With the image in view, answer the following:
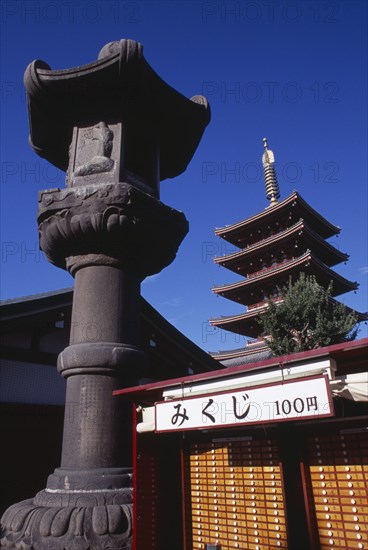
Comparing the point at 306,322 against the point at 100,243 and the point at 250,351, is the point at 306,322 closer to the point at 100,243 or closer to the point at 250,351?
the point at 250,351

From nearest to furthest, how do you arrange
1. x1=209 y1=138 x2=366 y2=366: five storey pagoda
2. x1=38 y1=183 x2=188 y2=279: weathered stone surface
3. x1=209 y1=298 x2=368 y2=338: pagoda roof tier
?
x1=38 y1=183 x2=188 y2=279: weathered stone surface → x1=209 y1=138 x2=366 y2=366: five storey pagoda → x1=209 y1=298 x2=368 y2=338: pagoda roof tier

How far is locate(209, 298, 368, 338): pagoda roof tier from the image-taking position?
32.4 metres

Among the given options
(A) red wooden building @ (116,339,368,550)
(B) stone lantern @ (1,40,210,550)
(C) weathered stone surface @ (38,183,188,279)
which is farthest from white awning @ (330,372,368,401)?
(C) weathered stone surface @ (38,183,188,279)

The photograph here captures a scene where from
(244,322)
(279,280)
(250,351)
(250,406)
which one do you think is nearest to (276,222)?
(279,280)

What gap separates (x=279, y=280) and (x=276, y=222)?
5.61 m

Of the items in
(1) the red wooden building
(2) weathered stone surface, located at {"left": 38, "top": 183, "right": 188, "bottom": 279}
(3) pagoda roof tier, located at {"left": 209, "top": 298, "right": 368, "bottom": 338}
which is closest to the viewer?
(1) the red wooden building

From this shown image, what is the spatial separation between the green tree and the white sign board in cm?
1921

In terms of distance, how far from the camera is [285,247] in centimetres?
3322

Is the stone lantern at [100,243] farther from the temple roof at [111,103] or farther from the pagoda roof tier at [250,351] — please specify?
the pagoda roof tier at [250,351]

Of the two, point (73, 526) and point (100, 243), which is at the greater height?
point (100, 243)

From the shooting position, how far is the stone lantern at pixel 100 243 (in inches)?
199

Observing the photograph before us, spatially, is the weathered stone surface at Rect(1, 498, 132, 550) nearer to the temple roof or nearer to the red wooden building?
the red wooden building

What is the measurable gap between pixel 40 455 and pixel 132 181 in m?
6.76

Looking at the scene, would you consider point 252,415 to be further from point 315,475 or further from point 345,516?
point 345,516
